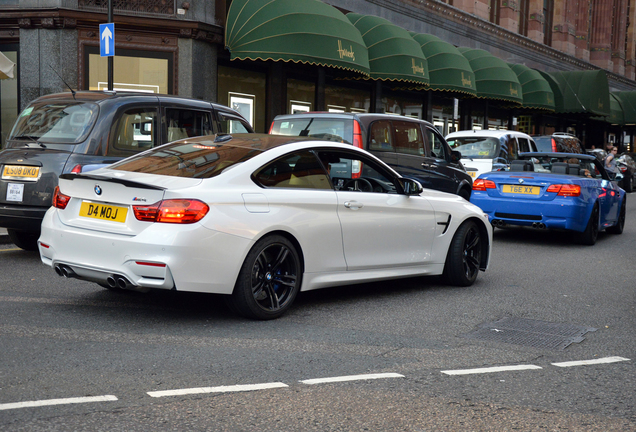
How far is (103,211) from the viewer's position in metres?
5.36

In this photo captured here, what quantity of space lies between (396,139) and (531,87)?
24.1 metres

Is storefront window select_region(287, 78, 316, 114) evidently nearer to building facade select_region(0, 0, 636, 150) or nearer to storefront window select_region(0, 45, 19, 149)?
building facade select_region(0, 0, 636, 150)

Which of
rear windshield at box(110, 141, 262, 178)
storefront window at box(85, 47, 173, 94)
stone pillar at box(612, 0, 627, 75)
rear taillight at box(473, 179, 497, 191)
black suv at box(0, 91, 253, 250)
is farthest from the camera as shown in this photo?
stone pillar at box(612, 0, 627, 75)

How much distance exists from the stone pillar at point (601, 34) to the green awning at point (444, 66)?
28.5 metres

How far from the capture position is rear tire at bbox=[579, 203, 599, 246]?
1135cm

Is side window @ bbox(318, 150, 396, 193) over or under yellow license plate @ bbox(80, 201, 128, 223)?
over

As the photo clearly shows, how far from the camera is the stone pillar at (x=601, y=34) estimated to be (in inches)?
1988

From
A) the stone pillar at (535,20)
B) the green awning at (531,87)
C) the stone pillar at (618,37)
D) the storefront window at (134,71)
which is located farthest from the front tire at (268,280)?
the stone pillar at (618,37)

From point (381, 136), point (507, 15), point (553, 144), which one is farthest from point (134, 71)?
point (507, 15)

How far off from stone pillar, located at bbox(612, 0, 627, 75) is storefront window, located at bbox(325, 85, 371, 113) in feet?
115

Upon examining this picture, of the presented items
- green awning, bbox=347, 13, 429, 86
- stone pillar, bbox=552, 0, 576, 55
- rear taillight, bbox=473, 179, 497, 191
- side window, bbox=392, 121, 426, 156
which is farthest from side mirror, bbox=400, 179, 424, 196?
stone pillar, bbox=552, 0, 576, 55

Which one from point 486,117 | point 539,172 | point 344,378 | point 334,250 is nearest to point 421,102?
point 486,117

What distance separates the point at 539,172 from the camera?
11.6 metres

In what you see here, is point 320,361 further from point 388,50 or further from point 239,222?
point 388,50
